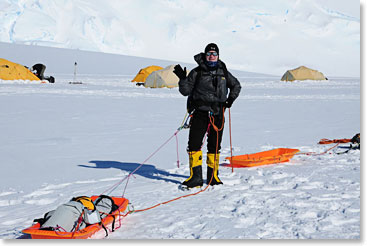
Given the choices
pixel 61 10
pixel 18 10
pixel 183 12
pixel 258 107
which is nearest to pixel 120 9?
pixel 183 12

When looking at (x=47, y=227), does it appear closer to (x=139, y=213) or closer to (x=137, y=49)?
(x=139, y=213)

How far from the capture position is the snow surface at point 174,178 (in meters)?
3.34

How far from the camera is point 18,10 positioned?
178 feet

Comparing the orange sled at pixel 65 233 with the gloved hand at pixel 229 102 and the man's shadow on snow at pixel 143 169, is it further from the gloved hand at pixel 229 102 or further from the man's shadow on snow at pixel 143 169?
the gloved hand at pixel 229 102

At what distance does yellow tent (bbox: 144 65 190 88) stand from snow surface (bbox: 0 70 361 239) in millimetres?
12303

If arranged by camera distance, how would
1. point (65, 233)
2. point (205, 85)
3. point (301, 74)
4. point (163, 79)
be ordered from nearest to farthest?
point (65, 233), point (205, 85), point (163, 79), point (301, 74)

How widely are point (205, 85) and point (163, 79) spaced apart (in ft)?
62.4

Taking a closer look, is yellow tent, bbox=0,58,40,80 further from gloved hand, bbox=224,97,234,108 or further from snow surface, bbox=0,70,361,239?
gloved hand, bbox=224,97,234,108

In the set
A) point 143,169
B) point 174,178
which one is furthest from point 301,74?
point 174,178

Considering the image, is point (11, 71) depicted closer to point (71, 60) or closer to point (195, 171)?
point (195, 171)

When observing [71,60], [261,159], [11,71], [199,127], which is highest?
[71,60]

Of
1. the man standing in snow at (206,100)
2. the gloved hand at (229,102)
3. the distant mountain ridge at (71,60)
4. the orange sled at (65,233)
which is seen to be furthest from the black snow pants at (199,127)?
the distant mountain ridge at (71,60)

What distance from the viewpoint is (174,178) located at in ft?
16.9

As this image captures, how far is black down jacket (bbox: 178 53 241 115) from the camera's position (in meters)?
4.45
